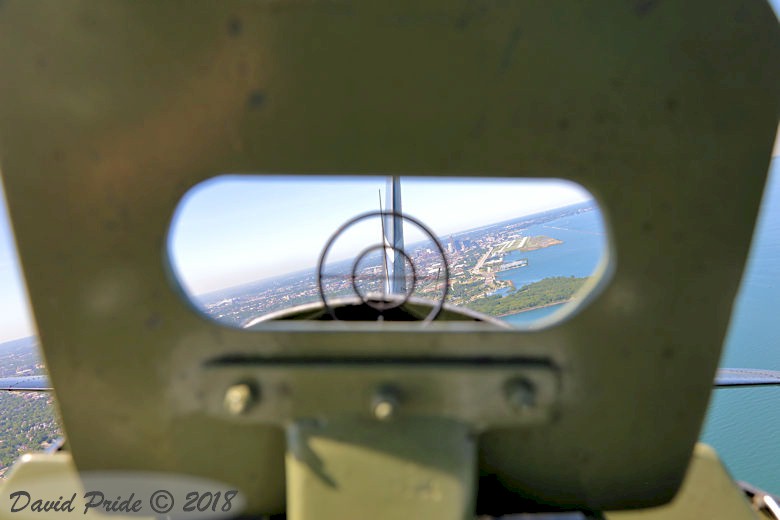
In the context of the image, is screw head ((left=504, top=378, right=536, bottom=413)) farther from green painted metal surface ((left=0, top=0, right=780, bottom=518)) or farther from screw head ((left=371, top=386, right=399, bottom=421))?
screw head ((left=371, top=386, right=399, bottom=421))

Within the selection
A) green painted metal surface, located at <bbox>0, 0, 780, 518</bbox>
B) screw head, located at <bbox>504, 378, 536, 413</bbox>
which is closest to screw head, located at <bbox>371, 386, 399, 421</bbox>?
green painted metal surface, located at <bbox>0, 0, 780, 518</bbox>

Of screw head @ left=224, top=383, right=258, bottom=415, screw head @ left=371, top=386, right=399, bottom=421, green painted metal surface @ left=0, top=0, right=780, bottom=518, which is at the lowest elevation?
screw head @ left=371, top=386, right=399, bottom=421

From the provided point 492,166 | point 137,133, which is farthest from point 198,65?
point 492,166

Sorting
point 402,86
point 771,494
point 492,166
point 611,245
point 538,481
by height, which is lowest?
point 771,494

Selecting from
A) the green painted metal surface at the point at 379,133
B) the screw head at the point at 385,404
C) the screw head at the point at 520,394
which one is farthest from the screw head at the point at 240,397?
the screw head at the point at 520,394

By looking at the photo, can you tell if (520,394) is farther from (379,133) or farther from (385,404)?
(379,133)

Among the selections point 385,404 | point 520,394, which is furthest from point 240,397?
point 520,394

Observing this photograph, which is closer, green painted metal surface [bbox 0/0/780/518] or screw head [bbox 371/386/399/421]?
green painted metal surface [bbox 0/0/780/518]

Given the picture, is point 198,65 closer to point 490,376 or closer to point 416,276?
point 490,376
